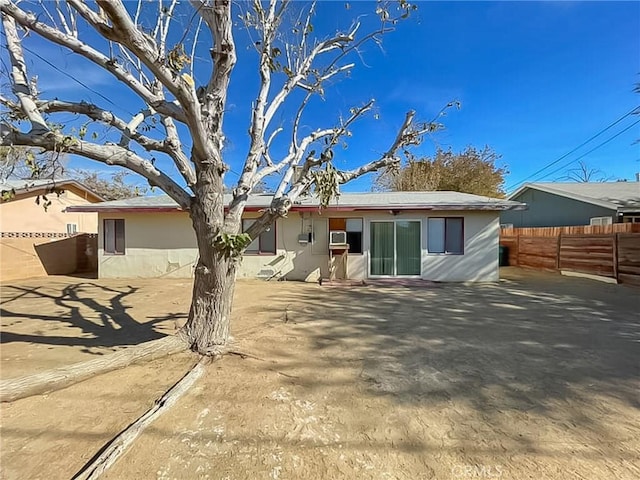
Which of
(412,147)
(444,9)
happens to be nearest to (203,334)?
(412,147)

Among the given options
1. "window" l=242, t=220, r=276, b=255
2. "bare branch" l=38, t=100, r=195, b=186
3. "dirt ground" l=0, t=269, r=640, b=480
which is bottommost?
"dirt ground" l=0, t=269, r=640, b=480

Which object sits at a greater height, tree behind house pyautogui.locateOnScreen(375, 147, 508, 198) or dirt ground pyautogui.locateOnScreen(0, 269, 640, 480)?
tree behind house pyautogui.locateOnScreen(375, 147, 508, 198)

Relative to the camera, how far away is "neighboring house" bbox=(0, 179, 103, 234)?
12484 millimetres

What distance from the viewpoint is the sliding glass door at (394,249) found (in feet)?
35.2

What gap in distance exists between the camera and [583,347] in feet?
14.6

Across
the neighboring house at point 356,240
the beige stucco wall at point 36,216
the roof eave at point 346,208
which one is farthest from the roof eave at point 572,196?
the beige stucco wall at point 36,216

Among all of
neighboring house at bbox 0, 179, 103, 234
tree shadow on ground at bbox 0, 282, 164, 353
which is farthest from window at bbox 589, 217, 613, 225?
neighboring house at bbox 0, 179, 103, 234

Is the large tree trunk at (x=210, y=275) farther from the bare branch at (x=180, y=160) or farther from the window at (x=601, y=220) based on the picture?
the window at (x=601, y=220)

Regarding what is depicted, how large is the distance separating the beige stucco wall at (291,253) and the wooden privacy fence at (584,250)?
3431 mm

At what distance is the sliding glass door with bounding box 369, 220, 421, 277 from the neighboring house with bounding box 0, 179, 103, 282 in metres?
10.7

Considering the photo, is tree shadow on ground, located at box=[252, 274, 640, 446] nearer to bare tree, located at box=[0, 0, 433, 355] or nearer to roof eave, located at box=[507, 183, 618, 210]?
bare tree, located at box=[0, 0, 433, 355]

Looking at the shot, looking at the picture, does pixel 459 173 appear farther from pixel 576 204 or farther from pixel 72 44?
pixel 72 44

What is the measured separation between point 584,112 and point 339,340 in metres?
17.1

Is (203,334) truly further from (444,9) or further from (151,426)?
(444,9)
